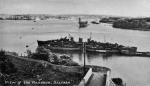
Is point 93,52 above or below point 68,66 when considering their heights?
below

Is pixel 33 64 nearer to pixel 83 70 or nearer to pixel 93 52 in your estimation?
pixel 83 70

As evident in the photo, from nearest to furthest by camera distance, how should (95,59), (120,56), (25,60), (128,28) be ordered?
(25,60) → (95,59) → (120,56) → (128,28)

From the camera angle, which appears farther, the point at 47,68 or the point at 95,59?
the point at 95,59

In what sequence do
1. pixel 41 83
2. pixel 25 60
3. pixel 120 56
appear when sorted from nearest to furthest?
pixel 41 83 → pixel 25 60 → pixel 120 56

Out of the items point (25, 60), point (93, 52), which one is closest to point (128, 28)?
point (93, 52)

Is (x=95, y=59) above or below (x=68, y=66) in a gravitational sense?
below

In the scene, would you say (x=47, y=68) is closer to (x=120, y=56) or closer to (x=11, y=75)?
(x=11, y=75)

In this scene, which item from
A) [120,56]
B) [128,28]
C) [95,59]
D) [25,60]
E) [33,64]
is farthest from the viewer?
[128,28]

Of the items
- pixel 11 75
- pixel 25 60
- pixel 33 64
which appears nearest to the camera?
pixel 11 75

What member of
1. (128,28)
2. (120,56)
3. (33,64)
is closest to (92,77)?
(33,64)
